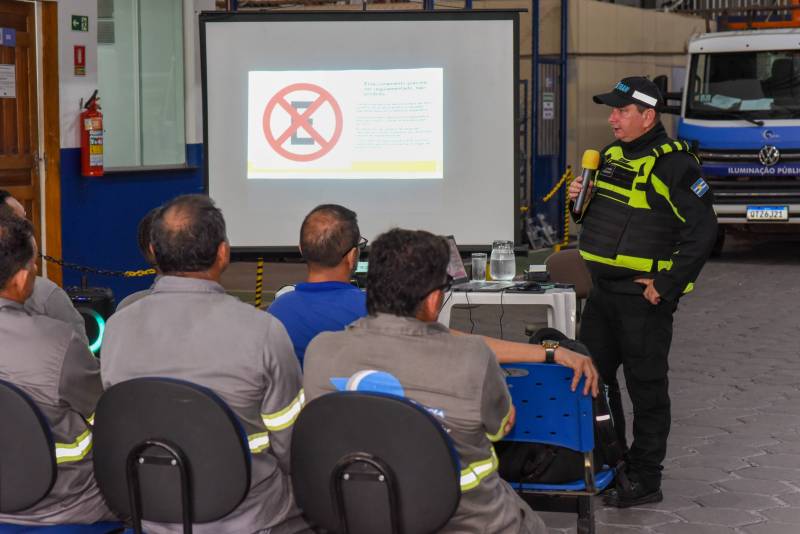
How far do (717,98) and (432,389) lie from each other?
1231cm

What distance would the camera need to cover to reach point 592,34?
1753 centimetres

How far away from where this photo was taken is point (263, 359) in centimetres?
334

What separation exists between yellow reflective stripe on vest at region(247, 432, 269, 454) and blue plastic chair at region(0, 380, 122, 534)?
535 millimetres

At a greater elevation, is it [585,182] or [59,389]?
[585,182]

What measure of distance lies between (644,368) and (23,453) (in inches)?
114

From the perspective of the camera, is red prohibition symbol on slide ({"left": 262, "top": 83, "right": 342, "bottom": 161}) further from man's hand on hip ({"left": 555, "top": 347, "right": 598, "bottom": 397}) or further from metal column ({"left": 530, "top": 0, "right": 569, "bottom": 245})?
metal column ({"left": 530, "top": 0, "right": 569, "bottom": 245})

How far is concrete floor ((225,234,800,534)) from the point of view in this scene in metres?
5.34

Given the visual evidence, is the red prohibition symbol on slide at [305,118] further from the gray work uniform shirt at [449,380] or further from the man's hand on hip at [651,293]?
the gray work uniform shirt at [449,380]

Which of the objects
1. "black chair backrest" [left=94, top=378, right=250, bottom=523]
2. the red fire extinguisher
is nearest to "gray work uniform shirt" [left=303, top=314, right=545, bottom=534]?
"black chair backrest" [left=94, top=378, right=250, bottom=523]

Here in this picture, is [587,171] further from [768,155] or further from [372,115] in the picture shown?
[768,155]

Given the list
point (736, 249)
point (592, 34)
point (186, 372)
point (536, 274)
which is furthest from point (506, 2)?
point (186, 372)

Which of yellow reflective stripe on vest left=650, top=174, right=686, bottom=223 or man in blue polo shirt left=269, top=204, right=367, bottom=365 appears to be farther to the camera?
yellow reflective stripe on vest left=650, top=174, right=686, bottom=223

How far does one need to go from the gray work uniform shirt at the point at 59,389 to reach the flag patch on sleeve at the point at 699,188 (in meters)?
2.75

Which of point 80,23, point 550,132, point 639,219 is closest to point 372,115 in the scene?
point 639,219
